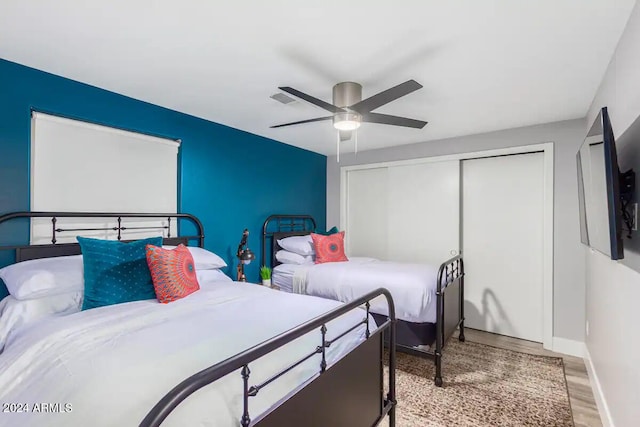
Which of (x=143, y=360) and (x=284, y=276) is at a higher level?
(x=143, y=360)

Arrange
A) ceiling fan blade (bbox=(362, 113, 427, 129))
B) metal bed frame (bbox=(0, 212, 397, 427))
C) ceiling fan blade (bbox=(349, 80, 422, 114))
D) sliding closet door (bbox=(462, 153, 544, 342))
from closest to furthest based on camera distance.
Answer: metal bed frame (bbox=(0, 212, 397, 427)), ceiling fan blade (bbox=(349, 80, 422, 114)), ceiling fan blade (bbox=(362, 113, 427, 129)), sliding closet door (bbox=(462, 153, 544, 342))

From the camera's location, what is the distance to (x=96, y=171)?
2475mm

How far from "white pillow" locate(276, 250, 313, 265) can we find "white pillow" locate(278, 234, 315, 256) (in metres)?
0.04

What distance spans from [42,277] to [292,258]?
230 centimetres

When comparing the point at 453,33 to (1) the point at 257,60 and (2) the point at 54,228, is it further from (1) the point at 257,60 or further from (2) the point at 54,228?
(2) the point at 54,228

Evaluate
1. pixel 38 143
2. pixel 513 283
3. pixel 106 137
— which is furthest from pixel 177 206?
pixel 513 283

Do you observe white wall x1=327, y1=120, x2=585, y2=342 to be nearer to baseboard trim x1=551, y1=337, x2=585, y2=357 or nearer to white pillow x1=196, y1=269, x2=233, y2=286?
baseboard trim x1=551, y1=337, x2=585, y2=357

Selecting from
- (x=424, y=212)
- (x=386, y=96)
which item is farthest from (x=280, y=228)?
(x=386, y=96)

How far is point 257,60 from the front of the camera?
2.01m

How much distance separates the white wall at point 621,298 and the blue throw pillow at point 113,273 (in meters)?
2.60

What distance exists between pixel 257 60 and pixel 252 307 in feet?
4.97

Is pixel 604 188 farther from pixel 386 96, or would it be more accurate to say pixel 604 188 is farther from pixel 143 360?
pixel 143 360

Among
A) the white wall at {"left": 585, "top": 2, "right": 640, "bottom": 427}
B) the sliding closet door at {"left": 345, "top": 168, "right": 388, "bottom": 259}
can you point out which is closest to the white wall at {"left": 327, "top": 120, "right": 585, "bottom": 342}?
the white wall at {"left": 585, "top": 2, "right": 640, "bottom": 427}

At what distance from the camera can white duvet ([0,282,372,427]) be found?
1019mm
